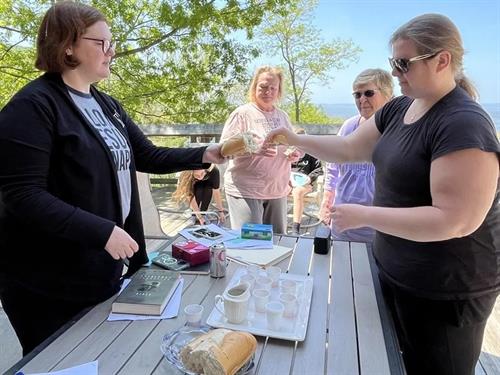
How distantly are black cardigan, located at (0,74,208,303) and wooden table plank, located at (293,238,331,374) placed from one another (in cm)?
65

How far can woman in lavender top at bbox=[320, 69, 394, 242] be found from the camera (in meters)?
2.10

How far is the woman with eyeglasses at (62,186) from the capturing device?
106 cm

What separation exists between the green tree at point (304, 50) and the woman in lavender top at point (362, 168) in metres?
6.27

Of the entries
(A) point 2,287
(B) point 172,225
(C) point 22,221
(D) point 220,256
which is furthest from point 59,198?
(B) point 172,225

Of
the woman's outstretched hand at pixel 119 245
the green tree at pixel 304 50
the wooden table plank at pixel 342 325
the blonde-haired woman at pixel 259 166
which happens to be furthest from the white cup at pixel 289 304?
the green tree at pixel 304 50

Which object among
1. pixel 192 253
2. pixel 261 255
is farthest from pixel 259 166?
pixel 192 253

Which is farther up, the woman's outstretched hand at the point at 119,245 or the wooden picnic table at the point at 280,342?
the woman's outstretched hand at the point at 119,245

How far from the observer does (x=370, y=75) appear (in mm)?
2256

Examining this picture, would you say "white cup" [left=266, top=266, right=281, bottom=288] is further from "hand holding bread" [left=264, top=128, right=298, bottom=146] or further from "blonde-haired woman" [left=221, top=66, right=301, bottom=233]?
"blonde-haired woman" [left=221, top=66, right=301, bottom=233]

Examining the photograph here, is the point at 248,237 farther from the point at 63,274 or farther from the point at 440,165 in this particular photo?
the point at 440,165

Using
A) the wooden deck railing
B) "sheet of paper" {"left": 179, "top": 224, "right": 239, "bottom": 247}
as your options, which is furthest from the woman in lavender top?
the wooden deck railing

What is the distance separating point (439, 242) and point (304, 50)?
28.3ft

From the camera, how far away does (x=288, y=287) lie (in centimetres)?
127

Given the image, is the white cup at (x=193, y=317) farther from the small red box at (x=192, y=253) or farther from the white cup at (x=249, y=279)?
the small red box at (x=192, y=253)
